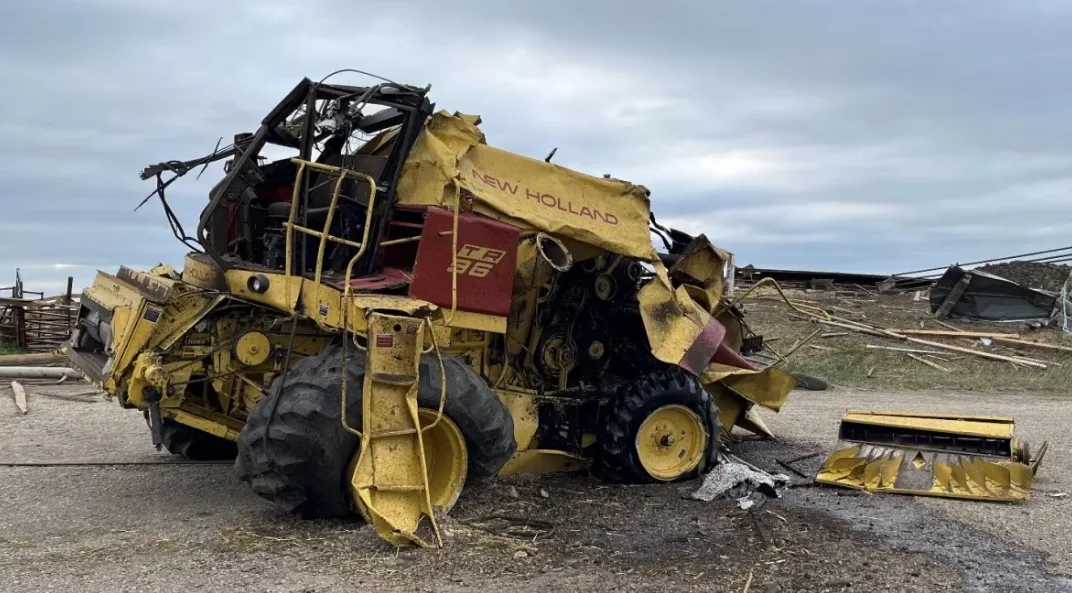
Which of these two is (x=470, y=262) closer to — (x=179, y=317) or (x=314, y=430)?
(x=314, y=430)

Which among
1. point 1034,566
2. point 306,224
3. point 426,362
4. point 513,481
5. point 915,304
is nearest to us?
point 1034,566

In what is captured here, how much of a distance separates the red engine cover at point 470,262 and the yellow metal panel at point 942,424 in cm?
347

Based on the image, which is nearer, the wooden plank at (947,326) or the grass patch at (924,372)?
the grass patch at (924,372)

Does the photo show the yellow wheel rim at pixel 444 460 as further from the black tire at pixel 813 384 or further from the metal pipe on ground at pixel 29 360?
the metal pipe on ground at pixel 29 360

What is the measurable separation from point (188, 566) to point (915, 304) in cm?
2133

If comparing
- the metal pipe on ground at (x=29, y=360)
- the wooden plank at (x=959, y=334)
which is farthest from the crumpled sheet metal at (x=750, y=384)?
the wooden plank at (x=959, y=334)

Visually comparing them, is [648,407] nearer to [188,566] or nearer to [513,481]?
[513,481]

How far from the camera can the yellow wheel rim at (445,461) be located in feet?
19.5

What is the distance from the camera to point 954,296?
69.3 feet

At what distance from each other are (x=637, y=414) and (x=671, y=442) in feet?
1.44

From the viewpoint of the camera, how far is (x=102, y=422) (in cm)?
1106

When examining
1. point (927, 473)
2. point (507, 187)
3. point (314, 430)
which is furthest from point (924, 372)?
point (314, 430)

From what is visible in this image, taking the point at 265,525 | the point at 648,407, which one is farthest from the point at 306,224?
the point at 648,407

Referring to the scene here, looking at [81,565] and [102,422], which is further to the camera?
[102,422]
